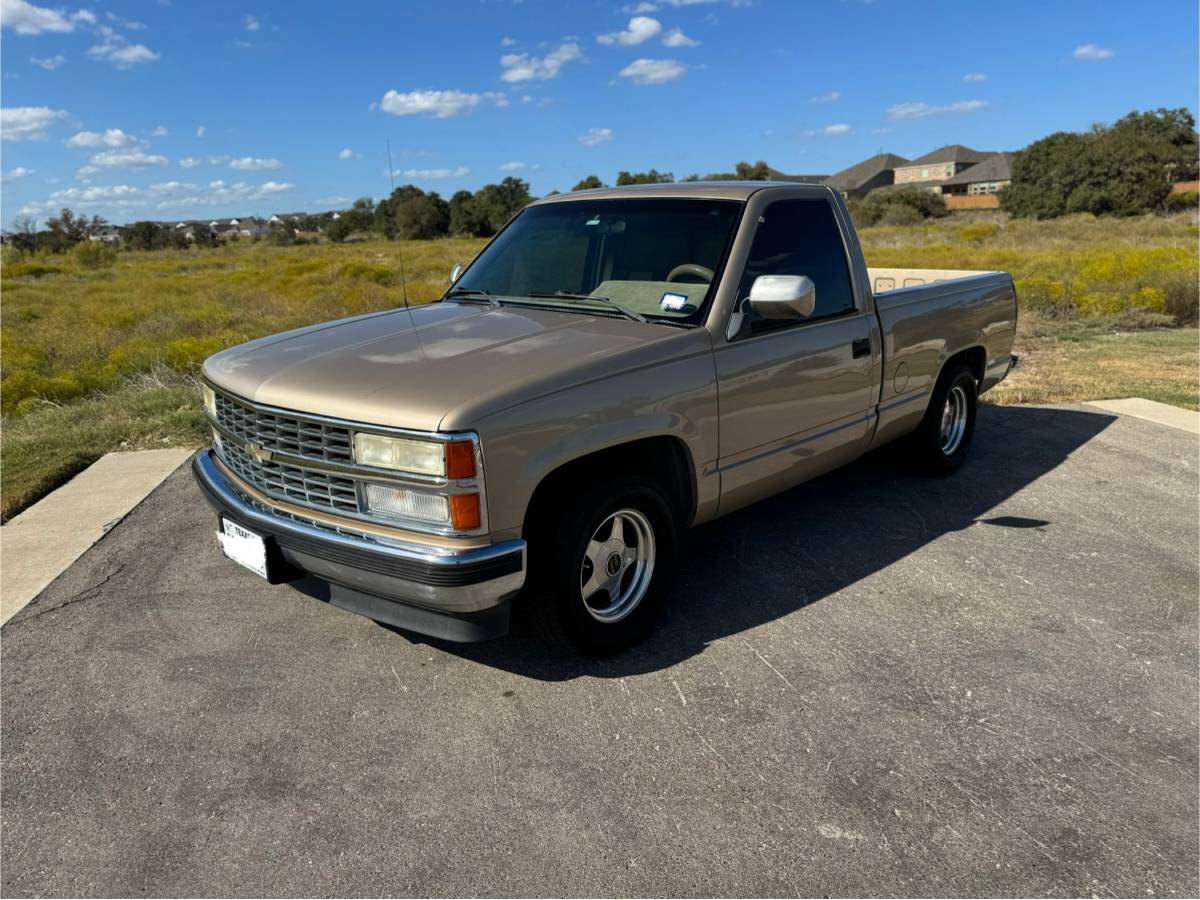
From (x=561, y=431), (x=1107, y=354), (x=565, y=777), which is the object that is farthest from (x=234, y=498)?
(x=1107, y=354)

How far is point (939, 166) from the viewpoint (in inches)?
4402

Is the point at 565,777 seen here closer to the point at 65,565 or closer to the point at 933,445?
the point at 65,565

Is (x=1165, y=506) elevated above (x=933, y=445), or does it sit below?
below

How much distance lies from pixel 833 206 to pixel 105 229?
221ft

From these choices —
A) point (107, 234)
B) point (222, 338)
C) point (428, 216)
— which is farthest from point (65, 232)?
point (222, 338)

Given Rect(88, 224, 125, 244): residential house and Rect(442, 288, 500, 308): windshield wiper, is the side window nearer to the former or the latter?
Rect(442, 288, 500, 308): windshield wiper

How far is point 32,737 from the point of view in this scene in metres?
3.24

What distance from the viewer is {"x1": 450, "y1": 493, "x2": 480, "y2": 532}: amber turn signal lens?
2.93 m

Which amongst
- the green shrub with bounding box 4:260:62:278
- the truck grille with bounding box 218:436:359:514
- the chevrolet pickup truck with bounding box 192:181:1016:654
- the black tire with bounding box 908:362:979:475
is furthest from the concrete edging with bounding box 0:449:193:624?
the green shrub with bounding box 4:260:62:278

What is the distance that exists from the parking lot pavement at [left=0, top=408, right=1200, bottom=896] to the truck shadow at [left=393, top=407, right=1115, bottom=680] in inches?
1.1

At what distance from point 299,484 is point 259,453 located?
0.77ft

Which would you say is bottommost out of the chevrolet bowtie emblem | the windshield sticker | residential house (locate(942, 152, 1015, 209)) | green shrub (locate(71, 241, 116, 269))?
→ the chevrolet bowtie emblem

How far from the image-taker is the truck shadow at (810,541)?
380 centimetres

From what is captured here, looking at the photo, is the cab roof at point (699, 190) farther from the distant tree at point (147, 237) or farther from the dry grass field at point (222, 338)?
the distant tree at point (147, 237)
